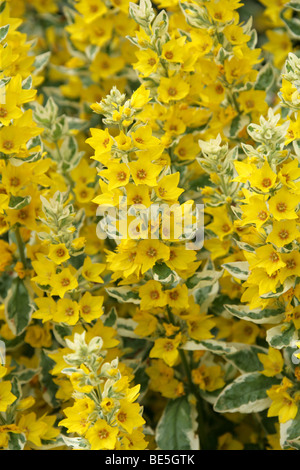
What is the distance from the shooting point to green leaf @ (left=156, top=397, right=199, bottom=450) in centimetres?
177

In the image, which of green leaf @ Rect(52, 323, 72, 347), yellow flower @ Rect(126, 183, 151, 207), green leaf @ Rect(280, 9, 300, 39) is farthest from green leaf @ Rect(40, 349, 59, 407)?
green leaf @ Rect(280, 9, 300, 39)

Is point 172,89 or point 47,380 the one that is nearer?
point 172,89

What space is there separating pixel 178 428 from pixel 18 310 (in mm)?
502

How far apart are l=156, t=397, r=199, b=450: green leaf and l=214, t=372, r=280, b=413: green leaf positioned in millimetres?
114

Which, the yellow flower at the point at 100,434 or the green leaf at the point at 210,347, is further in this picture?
the green leaf at the point at 210,347

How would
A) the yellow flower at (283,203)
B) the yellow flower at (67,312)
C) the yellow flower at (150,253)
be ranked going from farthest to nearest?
1. the yellow flower at (67,312)
2. the yellow flower at (150,253)
3. the yellow flower at (283,203)

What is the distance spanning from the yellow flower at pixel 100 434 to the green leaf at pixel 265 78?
108 centimetres

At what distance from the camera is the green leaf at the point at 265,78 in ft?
6.58

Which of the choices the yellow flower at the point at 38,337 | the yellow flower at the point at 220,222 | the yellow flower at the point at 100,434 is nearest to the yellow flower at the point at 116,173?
the yellow flower at the point at 220,222

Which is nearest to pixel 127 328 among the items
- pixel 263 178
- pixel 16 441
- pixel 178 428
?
pixel 178 428

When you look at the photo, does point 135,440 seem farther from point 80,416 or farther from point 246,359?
point 246,359

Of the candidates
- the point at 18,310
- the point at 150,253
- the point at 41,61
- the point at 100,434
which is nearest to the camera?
the point at 100,434

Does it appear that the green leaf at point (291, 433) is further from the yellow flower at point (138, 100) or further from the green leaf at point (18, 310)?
the yellow flower at point (138, 100)

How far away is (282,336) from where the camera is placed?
162cm
